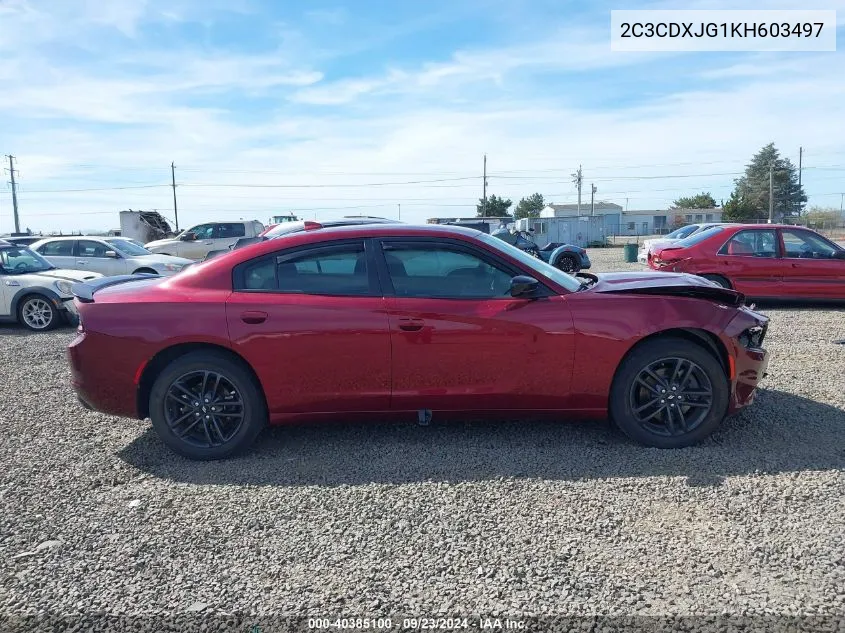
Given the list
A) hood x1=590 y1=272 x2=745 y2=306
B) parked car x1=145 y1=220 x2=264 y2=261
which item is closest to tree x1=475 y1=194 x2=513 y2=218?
parked car x1=145 y1=220 x2=264 y2=261

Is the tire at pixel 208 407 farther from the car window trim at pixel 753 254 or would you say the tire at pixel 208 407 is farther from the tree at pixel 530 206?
the tree at pixel 530 206

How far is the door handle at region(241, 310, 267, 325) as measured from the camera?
157 inches

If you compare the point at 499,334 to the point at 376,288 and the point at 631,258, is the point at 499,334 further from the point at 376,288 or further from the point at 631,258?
the point at 631,258

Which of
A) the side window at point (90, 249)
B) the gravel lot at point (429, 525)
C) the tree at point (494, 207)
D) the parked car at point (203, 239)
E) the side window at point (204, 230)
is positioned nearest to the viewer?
the gravel lot at point (429, 525)

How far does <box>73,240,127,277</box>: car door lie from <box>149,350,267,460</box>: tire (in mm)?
10285

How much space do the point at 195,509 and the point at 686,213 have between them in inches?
3365

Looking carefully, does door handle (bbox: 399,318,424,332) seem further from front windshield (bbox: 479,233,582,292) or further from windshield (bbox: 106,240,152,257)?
windshield (bbox: 106,240,152,257)

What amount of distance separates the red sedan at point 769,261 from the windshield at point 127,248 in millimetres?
11421

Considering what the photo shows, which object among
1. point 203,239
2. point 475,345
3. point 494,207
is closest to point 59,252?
point 203,239

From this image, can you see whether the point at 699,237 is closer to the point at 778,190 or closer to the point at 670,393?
the point at 670,393

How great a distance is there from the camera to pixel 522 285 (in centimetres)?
394

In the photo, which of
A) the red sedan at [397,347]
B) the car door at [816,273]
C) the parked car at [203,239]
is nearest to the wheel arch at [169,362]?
the red sedan at [397,347]

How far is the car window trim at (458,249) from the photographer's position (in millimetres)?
4055

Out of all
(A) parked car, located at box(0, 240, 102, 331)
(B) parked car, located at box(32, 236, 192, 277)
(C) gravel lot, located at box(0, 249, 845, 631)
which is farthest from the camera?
(B) parked car, located at box(32, 236, 192, 277)
